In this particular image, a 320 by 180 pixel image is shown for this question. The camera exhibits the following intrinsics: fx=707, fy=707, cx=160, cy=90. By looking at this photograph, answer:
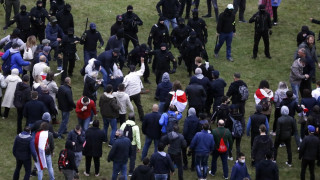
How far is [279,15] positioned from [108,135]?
496 inches

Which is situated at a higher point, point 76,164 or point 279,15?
point 279,15

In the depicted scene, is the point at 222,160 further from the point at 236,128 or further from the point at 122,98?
the point at 122,98

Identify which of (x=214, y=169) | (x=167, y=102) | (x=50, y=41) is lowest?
(x=214, y=169)

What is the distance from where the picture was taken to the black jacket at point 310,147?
19141mm

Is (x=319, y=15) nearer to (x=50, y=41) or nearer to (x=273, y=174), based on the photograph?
(x=50, y=41)

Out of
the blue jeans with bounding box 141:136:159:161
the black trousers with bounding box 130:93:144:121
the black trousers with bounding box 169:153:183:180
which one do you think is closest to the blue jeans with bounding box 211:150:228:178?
the black trousers with bounding box 169:153:183:180

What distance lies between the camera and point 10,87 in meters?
21.4

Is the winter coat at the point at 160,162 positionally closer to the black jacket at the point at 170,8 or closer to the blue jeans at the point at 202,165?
the blue jeans at the point at 202,165

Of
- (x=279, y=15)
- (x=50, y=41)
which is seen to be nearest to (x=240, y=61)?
(x=279, y=15)

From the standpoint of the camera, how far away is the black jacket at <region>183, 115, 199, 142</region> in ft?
64.2

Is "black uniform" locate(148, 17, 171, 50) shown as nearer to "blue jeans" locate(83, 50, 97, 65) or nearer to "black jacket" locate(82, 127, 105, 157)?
"blue jeans" locate(83, 50, 97, 65)

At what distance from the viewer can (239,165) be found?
18.0 m

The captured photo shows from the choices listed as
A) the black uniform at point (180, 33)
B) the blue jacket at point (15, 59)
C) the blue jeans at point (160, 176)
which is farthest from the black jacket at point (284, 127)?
the blue jacket at point (15, 59)

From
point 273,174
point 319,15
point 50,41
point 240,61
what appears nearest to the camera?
point 273,174
